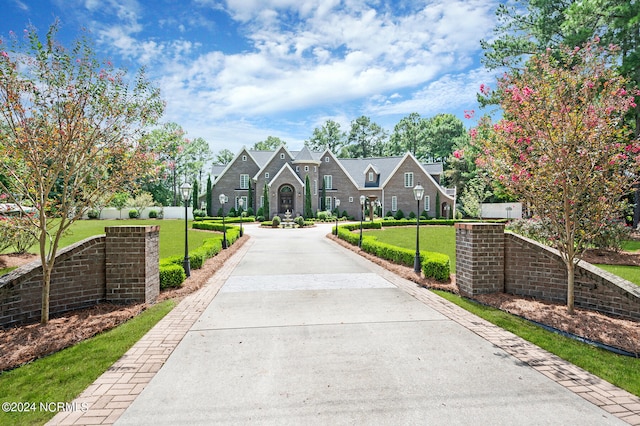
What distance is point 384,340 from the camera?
4965 mm

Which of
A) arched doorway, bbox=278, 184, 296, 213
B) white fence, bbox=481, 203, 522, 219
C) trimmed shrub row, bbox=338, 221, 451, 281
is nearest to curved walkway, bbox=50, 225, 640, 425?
trimmed shrub row, bbox=338, 221, 451, 281

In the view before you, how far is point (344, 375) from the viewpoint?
3922mm

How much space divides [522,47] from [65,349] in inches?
1038

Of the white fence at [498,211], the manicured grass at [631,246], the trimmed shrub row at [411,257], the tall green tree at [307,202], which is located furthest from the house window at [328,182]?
the manicured grass at [631,246]

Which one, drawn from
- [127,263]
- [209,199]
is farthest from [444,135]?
[127,263]

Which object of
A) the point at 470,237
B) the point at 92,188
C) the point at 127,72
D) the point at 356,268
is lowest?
the point at 356,268

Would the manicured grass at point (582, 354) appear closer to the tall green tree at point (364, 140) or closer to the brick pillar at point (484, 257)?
the brick pillar at point (484, 257)

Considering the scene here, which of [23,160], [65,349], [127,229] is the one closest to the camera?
[65,349]

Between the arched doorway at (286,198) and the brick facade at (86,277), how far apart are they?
1272 inches

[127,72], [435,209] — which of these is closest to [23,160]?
[127,72]

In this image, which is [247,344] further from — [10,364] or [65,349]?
[10,364]

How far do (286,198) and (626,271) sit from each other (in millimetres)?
32388

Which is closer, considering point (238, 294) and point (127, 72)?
point (127, 72)

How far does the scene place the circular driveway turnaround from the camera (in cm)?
318
